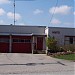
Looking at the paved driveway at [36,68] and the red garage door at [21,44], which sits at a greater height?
the red garage door at [21,44]

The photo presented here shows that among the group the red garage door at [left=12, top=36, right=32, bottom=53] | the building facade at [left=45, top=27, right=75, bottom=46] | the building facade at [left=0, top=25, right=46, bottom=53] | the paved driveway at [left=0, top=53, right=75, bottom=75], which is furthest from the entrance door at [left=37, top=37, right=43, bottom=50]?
the paved driveway at [left=0, top=53, right=75, bottom=75]

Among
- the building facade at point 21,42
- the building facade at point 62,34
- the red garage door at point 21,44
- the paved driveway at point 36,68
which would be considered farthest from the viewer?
the red garage door at point 21,44

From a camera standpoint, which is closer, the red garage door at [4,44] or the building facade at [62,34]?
the building facade at [62,34]

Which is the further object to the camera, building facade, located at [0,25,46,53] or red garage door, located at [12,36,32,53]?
red garage door, located at [12,36,32,53]

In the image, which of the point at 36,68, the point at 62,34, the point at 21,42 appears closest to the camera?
the point at 36,68

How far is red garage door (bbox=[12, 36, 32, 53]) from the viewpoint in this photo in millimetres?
39469

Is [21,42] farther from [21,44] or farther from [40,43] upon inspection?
[40,43]

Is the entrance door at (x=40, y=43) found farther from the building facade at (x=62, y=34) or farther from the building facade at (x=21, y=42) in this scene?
the building facade at (x=62, y=34)

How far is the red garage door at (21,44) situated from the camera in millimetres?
39469

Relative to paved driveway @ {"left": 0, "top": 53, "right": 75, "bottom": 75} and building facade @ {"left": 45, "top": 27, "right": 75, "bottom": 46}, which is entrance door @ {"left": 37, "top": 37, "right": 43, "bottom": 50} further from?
paved driveway @ {"left": 0, "top": 53, "right": 75, "bottom": 75}

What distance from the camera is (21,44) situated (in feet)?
130

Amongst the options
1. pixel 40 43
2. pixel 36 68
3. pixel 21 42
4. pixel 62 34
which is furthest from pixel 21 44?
pixel 36 68

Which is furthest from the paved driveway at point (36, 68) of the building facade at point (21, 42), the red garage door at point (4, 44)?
the red garage door at point (4, 44)

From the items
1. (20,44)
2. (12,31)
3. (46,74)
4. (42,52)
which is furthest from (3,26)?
(46,74)
